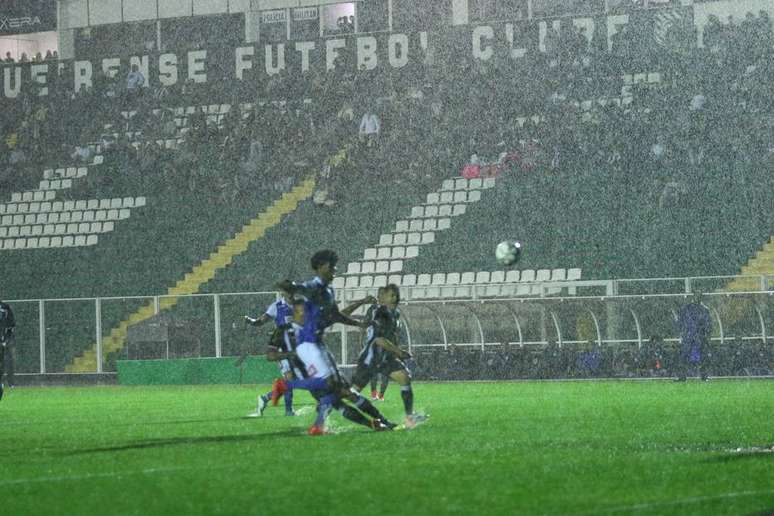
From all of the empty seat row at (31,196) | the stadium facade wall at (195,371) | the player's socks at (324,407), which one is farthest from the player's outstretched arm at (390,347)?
the empty seat row at (31,196)

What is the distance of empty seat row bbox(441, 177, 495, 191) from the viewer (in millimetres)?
39625

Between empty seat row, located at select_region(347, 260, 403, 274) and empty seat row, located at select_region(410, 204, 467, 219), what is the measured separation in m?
1.80

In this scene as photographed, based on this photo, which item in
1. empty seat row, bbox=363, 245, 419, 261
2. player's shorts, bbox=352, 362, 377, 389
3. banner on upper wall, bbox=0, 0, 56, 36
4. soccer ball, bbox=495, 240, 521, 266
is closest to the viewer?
player's shorts, bbox=352, 362, 377, 389

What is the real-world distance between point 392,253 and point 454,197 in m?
2.40

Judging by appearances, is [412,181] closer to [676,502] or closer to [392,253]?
[392,253]

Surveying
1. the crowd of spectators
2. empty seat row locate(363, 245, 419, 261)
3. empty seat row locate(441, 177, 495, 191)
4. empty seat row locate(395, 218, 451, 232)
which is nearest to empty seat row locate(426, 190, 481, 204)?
empty seat row locate(441, 177, 495, 191)

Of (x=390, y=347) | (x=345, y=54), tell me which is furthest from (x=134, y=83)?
(x=390, y=347)

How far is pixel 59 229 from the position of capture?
147 ft

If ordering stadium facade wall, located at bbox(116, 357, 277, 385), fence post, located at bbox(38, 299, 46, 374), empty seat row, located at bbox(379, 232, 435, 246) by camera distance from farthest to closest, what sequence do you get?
empty seat row, located at bbox(379, 232, 435, 246) → fence post, located at bbox(38, 299, 46, 374) → stadium facade wall, located at bbox(116, 357, 277, 385)

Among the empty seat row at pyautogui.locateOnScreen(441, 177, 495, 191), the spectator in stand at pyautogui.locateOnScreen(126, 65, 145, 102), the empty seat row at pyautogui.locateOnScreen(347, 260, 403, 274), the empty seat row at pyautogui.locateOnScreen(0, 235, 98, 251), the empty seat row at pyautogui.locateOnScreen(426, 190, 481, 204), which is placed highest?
the spectator in stand at pyautogui.locateOnScreen(126, 65, 145, 102)

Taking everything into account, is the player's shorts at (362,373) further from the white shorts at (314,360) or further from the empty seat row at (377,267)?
the empty seat row at (377,267)

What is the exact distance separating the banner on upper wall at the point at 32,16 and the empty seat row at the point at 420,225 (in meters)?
19.4

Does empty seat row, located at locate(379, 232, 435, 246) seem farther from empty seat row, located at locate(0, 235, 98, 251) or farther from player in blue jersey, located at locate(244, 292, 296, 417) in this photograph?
player in blue jersey, located at locate(244, 292, 296, 417)

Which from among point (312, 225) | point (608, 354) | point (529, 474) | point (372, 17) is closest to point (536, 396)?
point (608, 354)
